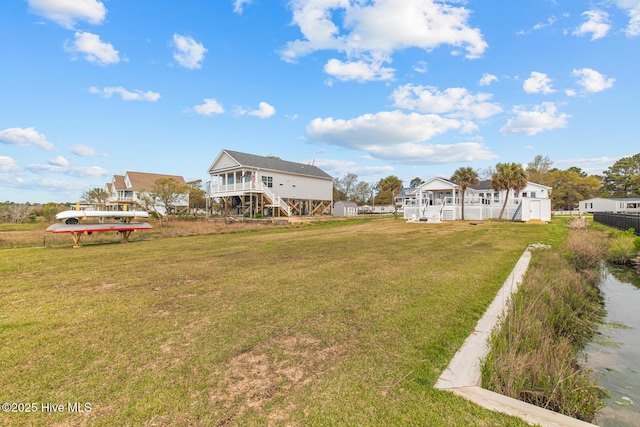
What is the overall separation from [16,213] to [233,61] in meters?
24.7

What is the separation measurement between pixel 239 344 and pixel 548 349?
12.1 feet

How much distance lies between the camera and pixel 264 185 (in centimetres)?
2980

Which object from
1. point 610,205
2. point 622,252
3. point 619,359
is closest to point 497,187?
point 622,252

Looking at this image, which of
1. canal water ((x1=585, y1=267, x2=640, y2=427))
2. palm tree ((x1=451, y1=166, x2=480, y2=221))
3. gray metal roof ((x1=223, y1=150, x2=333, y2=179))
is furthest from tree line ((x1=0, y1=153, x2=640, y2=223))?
canal water ((x1=585, y1=267, x2=640, y2=427))

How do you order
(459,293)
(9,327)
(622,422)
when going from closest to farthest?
(622,422) → (9,327) → (459,293)

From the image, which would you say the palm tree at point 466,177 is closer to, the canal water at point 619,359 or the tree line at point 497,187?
the tree line at point 497,187

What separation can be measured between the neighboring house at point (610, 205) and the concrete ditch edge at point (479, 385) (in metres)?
65.6

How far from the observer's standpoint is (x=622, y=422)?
2.94 m

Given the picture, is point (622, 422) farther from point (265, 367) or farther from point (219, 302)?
point (219, 302)

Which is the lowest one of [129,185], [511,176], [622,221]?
[622,221]

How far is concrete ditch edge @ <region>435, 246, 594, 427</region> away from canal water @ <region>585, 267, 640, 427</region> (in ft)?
3.06

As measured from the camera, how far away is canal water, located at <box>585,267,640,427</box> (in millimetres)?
3088

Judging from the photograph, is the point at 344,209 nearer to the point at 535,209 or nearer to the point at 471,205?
the point at 471,205

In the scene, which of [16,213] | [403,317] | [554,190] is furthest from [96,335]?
[554,190]
